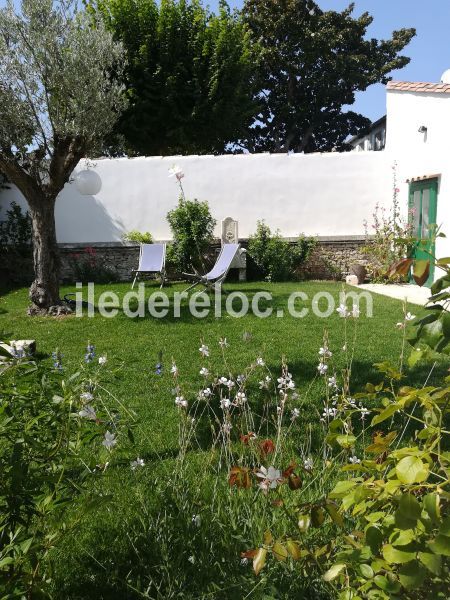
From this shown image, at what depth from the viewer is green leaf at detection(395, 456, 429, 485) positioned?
0.92 meters

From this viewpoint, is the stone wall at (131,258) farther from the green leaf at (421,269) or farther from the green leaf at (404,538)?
the green leaf at (404,538)

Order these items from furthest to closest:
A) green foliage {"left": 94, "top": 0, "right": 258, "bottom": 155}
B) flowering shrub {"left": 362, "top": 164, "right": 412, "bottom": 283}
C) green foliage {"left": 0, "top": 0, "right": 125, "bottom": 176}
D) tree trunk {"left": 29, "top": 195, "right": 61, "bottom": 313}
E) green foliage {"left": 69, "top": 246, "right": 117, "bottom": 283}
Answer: green foliage {"left": 94, "top": 0, "right": 258, "bottom": 155}, green foliage {"left": 69, "top": 246, "right": 117, "bottom": 283}, flowering shrub {"left": 362, "top": 164, "right": 412, "bottom": 283}, tree trunk {"left": 29, "top": 195, "right": 61, "bottom": 313}, green foliage {"left": 0, "top": 0, "right": 125, "bottom": 176}

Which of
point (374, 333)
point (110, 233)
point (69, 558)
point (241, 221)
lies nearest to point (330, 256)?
point (241, 221)

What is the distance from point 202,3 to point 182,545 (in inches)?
707

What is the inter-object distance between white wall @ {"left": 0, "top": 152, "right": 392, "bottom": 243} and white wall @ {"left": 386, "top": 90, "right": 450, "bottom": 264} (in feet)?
2.62

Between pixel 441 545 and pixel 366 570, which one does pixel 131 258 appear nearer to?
pixel 366 570

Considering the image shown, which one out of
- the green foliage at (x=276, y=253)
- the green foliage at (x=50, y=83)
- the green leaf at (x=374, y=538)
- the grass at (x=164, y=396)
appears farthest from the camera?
the green foliage at (x=276, y=253)

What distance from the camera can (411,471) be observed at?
93 centimetres

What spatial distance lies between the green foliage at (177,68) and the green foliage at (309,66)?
9.29 m

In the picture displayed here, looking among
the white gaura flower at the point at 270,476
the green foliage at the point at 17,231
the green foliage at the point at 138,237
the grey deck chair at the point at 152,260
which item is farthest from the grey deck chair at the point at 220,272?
the white gaura flower at the point at 270,476

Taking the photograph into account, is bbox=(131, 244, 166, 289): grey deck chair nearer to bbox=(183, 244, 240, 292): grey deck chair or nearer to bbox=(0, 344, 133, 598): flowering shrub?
bbox=(183, 244, 240, 292): grey deck chair

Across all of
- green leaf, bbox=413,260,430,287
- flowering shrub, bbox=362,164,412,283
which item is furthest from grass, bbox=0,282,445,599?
flowering shrub, bbox=362,164,412,283

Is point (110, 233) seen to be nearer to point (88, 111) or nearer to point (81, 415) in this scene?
point (88, 111)

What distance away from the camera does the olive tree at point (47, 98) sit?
23.9ft
